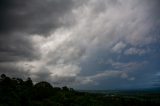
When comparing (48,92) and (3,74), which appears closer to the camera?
(48,92)

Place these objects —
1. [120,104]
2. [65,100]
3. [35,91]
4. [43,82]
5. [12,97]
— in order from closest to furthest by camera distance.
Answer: [12,97] < [65,100] < [35,91] < [120,104] < [43,82]

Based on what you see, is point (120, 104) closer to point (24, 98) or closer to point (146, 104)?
point (146, 104)

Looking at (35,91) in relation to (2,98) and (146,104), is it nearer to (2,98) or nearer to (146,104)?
(2,98)

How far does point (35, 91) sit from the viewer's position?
81.0m

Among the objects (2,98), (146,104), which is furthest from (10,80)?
(146,104)

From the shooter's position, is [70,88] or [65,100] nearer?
[65,100]

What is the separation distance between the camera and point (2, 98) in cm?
5444

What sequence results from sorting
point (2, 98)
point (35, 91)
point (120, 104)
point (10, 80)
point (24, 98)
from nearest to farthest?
point (2, 98), point (24, 98), point (35, 91), point (10, 80), point (120, 104)

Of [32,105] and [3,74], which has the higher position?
[3,74]

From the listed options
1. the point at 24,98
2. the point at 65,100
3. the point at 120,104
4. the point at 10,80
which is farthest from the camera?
the point at 120,104

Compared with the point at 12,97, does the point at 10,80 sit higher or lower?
higher

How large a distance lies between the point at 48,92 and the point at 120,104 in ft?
109

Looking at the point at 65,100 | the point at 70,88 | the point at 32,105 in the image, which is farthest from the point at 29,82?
the point at 32,105

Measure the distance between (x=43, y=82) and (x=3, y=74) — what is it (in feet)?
65.3
